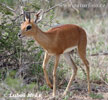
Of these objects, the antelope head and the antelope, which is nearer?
the antelope head

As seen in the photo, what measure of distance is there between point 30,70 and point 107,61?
281cm

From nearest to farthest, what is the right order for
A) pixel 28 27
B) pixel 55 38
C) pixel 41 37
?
pixel 28 27
pixel 41 37
pixel 55 38

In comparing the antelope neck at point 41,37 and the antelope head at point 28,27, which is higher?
the antelope head at point 28,27

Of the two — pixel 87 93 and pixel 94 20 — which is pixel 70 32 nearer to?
pixel 87 93

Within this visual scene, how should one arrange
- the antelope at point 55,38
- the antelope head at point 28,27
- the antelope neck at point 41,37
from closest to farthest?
the antelope head at point 28,27 < the antelope at point 55,38 < the antelope neck at point 41,37

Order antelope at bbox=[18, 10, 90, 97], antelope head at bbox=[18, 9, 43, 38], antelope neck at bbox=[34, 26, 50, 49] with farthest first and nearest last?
antelope neck at bbox=[34, 26, 50, 49] → antelope at bbox=[18, 10, 90, 97] → antelope head at bbox=[18, 9, 43, 38]

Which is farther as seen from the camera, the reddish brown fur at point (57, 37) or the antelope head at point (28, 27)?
the reddish brown fur at point (57, 37)

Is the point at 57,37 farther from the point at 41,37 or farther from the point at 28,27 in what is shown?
the point at 28,27

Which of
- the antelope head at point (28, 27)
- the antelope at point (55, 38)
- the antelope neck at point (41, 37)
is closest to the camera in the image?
the antelope head at point (28, 27)

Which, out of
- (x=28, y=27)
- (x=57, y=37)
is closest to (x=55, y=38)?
(x=57, y=37)

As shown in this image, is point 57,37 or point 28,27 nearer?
point 28,27

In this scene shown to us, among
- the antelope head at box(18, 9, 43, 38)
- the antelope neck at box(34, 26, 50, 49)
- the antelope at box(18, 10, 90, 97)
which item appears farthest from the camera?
the antelope neck at box(34, 26, 50, 49)

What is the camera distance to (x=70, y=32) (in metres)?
7.11

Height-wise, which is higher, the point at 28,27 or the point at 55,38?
the point at 28,27
